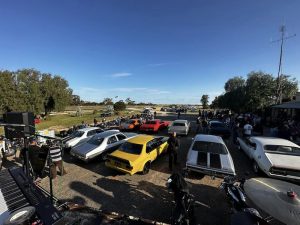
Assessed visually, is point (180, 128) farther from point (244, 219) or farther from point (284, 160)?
point (244, 219)

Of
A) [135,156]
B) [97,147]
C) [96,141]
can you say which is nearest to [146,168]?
[135,156]

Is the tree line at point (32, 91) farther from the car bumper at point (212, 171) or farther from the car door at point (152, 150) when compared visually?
the car bumper at point (212, 171)

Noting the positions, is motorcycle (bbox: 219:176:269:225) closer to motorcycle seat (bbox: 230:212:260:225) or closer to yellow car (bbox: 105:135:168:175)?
motorcycle seat (bbox: 230:212:260:225)

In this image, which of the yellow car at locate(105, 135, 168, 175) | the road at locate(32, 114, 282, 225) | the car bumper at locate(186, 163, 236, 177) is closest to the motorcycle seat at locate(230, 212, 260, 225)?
the road at locate(32, 114, 282, 225)

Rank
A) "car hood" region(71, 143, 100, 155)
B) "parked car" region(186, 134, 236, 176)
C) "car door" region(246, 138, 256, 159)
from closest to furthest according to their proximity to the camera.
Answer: "parked car" region(186, 134, 236, 176)
"car door" region(246, 138, 256, 159)
"car hood" region(71, 143, 100, 155)

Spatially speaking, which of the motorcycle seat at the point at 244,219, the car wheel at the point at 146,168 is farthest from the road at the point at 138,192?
the motorcycle seat at the point at 244,219

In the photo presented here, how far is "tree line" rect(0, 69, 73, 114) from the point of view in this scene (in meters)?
28.1

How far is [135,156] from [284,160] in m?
5.68

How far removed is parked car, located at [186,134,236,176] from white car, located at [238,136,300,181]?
50.1 inches

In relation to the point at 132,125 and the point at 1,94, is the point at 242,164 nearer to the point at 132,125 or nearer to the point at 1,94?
the point at 132,125

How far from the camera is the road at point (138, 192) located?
500 cm

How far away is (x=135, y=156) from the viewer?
289 inches

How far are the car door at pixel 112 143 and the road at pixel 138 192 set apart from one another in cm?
120

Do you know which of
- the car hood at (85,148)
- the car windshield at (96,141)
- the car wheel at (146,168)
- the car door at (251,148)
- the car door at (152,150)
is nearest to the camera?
the car wheel at (146,168)
